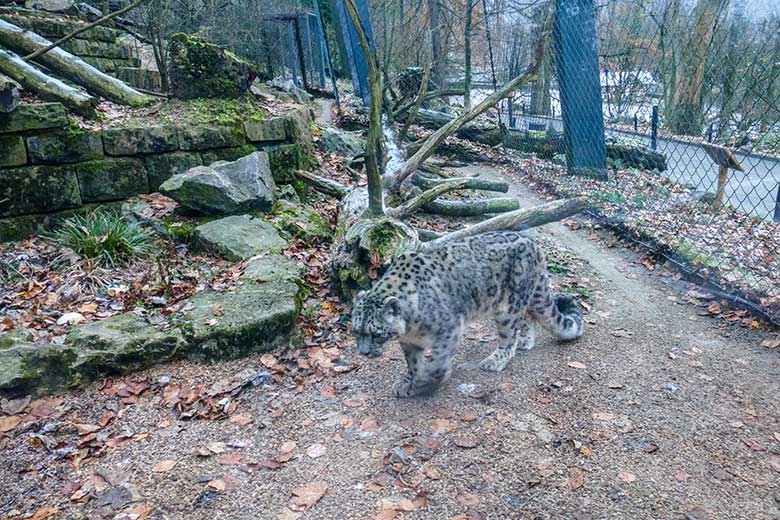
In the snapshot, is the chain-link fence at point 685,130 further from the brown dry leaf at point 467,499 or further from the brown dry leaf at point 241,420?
the brown dry leaf at point 241,420

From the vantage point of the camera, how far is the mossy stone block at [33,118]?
6.38 meters

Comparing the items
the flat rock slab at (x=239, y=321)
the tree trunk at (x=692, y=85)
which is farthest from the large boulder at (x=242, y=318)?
the tree trunk at (x=692, y=85)

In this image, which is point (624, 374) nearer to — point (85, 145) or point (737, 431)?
point (737, 431)

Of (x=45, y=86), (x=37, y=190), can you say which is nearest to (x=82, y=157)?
(x=37, y=190)

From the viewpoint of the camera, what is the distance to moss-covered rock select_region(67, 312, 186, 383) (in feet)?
14.1

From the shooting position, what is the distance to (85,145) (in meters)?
6.78

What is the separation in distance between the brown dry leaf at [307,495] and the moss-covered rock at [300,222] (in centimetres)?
363

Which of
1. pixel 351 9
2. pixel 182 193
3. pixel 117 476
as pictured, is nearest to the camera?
pixel 117 476

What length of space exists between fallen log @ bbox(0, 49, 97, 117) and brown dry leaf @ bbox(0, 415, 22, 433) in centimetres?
454

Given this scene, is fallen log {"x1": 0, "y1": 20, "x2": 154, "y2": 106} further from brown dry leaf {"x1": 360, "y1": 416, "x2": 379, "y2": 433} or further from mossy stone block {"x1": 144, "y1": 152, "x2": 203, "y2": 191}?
brown dry leaf {"x1": 360, "y1": 416, "x2": 379, "y2": 433}

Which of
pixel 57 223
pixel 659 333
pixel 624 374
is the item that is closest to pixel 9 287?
pixel 57 223

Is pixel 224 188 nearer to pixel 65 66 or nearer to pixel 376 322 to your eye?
pixel 376 322

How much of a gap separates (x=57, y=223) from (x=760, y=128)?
8.43m

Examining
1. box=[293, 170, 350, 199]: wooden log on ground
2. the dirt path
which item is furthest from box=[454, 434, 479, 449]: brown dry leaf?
box=[293, 170, 350, 199]: wooden log on ground
